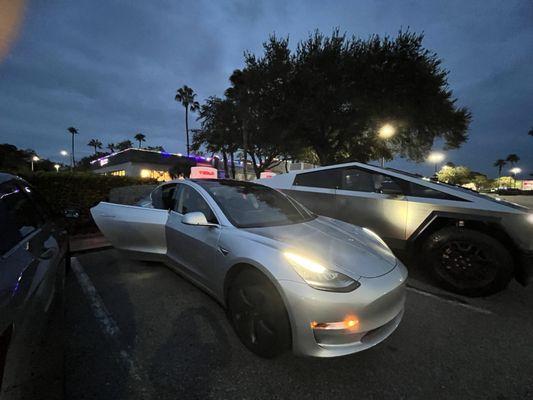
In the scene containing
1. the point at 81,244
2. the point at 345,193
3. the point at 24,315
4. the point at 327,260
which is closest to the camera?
the point at 24,315

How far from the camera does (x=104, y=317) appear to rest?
288cm

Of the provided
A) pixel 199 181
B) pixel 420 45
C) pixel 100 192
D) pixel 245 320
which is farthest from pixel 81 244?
pixel 420 45

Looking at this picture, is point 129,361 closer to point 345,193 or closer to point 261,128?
point 345,193

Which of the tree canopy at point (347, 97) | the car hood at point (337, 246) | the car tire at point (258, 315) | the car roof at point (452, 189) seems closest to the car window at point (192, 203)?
the car hood at point (337, 246)

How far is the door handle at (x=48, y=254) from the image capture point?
73.2 inches

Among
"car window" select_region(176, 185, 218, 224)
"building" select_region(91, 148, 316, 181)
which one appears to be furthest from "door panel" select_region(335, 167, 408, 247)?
"building" select_region(91, 148, 316, 181)

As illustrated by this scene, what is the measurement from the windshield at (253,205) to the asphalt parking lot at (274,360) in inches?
42.4

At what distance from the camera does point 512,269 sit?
320 centimetres

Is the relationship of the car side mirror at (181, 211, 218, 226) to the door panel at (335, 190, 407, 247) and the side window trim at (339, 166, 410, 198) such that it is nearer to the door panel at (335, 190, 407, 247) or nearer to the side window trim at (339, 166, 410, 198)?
the door panel at (335, 190, 407, 247)

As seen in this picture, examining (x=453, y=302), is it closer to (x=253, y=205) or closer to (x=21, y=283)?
(x=253, y=205)

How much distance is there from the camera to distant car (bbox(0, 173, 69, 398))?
3.67 feet

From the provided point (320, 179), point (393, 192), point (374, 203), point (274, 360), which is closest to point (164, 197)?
point (274, 360)

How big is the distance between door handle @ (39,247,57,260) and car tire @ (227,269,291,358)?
4.57 ft

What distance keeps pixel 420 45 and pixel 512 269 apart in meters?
15.4
